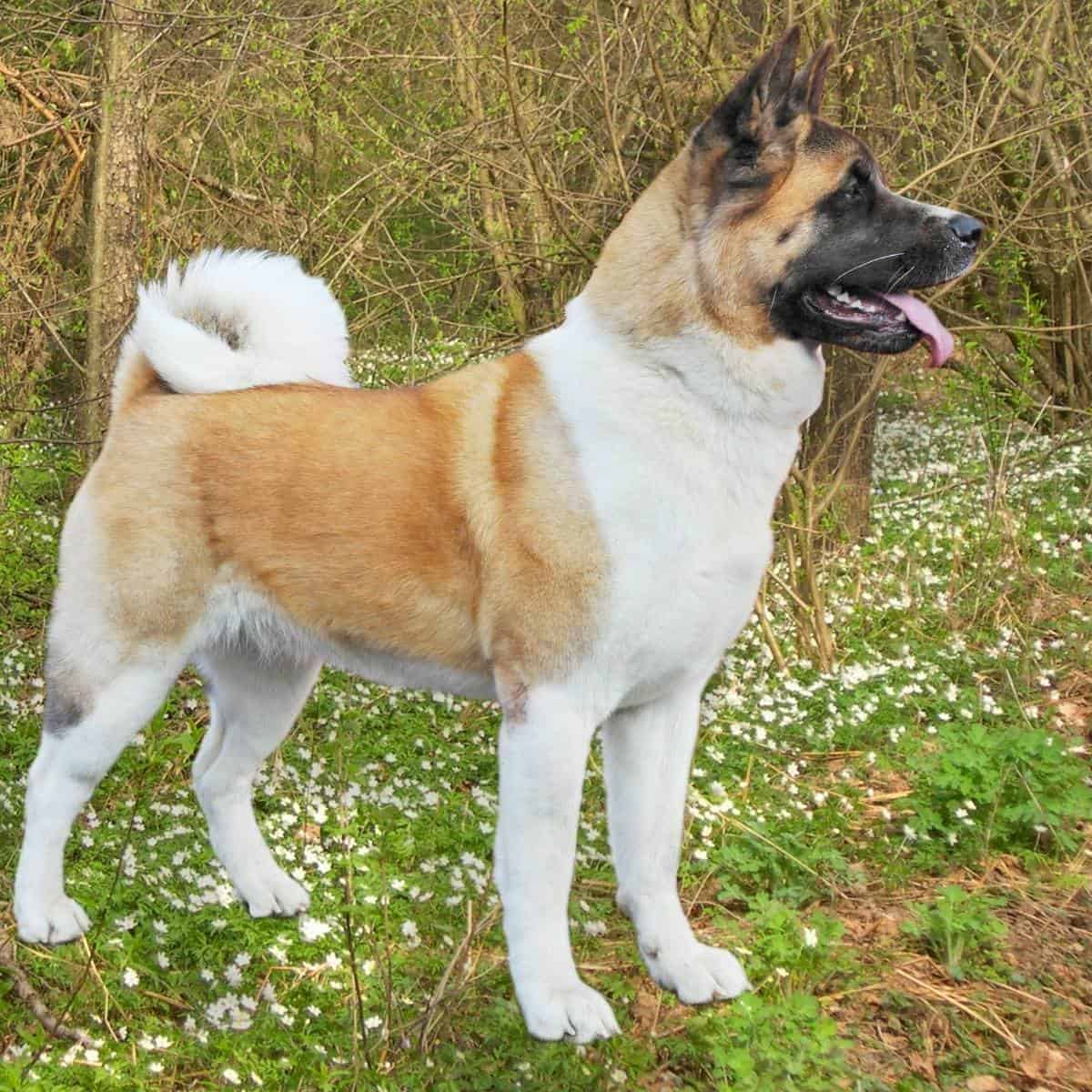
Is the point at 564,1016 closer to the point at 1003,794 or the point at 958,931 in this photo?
the point at 958,931

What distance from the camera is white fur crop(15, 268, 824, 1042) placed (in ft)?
9.75

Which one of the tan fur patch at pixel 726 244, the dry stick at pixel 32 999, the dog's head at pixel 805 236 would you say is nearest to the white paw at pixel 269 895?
the dry stick at pixel 32 999

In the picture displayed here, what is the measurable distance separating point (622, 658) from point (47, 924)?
1561 millimetres

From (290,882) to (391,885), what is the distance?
0.28 m

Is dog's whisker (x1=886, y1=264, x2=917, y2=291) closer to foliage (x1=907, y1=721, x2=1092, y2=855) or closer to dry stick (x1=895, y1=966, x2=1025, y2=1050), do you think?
dry stick (x1=895, y1=966, x2=1025, y2=1050)

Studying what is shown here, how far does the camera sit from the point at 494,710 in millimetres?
5328

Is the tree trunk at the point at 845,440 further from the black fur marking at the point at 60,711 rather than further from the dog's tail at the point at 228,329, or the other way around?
the black fur marking at the point at 60,711

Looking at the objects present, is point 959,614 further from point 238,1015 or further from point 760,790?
point 238,1015

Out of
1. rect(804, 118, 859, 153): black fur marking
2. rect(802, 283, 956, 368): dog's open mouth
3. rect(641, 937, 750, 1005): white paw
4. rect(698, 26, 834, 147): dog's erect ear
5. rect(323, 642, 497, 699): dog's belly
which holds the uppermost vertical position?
rect(698, 26, 834, 147): dog's erect ear

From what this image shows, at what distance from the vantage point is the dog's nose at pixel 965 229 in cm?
296

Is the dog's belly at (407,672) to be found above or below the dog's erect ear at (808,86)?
below

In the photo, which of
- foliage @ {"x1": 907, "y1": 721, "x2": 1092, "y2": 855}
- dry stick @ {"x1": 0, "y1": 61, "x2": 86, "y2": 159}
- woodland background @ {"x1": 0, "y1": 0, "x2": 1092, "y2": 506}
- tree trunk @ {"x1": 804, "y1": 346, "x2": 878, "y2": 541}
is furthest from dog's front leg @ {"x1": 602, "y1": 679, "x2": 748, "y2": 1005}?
dry stick @ {"x1": 0, "y1": 61, "x2": 86, "y2": 159}

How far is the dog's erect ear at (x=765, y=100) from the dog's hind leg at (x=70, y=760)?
1781mm

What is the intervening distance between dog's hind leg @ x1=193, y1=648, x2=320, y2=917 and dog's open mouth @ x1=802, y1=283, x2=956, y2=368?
166 cm
